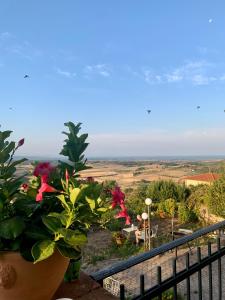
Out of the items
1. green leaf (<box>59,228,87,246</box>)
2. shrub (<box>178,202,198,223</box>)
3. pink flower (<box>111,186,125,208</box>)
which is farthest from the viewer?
shrub (<box>178,202,198,223</box>)

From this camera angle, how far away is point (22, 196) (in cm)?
103

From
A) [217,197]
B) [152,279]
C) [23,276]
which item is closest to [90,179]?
[23,276]

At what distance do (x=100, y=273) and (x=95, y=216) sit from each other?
0.41 meters

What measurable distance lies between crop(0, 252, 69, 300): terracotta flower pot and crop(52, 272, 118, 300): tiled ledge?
0.61 feet

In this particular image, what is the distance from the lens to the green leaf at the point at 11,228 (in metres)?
0.84

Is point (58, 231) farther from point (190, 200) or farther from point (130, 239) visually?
point (190, 200)

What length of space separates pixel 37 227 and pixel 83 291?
37 centimetres

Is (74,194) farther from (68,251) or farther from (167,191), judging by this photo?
(167,191)

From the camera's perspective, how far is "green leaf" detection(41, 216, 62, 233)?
0.86 m

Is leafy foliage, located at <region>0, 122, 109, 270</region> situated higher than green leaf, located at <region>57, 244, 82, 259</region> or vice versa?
leafy foliage, located at <region>0, 122, 109, 270</region>

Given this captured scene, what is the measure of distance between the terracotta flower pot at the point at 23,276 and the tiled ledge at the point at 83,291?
0.19 metres

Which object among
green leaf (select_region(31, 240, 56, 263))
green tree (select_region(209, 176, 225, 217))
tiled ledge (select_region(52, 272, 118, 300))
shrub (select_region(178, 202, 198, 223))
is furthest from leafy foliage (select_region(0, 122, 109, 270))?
shrub (select_region(178, 202, 198, 223))

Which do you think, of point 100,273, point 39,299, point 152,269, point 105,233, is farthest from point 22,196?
point 105,233

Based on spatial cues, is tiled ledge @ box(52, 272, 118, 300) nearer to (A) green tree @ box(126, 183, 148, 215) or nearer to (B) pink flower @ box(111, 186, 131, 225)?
(B) pink flower @ box(111, 186, 131, 225)
